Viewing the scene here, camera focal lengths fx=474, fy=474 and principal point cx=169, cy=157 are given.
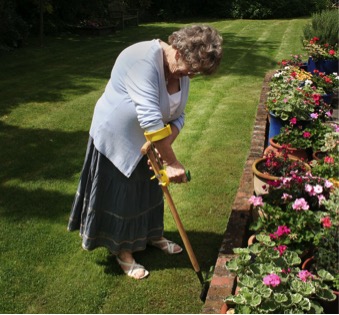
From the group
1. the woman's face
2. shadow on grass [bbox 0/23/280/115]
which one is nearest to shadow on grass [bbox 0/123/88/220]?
shadow on grass [bbox 0/23/280/115]

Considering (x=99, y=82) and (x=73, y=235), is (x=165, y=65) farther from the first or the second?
(x=99, y=82)

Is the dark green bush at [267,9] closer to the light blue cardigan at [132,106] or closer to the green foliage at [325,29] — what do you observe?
the green foliage at [325,29]

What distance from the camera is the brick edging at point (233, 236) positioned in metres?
2.69

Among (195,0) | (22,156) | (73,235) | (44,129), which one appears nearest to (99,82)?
(44,129)

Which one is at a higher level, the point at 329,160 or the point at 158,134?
the point at 158,134

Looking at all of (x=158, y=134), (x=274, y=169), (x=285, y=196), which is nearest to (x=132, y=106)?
(x=158, y=134)

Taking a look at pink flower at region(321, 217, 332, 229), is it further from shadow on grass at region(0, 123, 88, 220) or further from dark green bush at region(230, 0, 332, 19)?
dark green bush at region(230, 0, 332, 19)

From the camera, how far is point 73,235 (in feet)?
12.3

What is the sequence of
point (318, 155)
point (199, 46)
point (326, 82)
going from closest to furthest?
point (199, 46), point (318, 155), point (326, 82)

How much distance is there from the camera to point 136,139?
9.34 ft

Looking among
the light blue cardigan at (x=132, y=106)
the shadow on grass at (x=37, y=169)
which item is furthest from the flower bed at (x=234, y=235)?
the shadow on grass at (x=37, y=169)

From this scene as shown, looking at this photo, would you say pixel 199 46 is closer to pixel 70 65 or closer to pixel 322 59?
pixel 322 59

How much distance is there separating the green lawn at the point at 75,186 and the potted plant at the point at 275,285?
70 cm

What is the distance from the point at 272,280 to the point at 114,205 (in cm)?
126
